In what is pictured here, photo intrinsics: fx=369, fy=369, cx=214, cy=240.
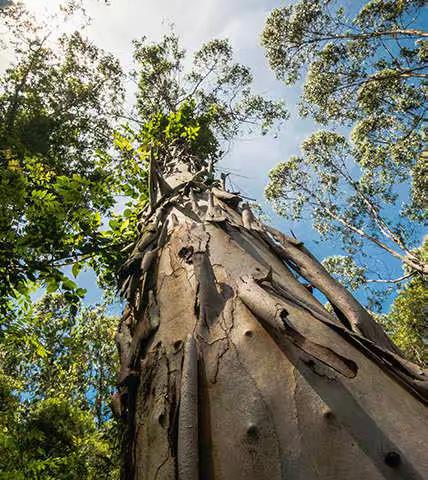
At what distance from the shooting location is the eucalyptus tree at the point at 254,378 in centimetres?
76

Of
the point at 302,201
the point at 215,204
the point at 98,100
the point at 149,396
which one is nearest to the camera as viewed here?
the point at 149,396

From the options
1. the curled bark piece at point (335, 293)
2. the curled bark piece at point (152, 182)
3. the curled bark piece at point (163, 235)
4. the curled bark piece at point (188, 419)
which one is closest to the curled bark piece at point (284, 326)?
the curled bark piece at point (188, 419)

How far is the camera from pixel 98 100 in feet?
36.2

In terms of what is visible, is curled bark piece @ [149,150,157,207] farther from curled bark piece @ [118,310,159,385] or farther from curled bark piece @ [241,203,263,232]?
curled bark piece @ [118,310,159,385]

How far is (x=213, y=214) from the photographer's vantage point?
194 centimetres

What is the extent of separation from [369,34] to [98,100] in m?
7.83

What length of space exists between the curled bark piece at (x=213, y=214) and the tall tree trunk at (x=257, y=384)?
0.99ft

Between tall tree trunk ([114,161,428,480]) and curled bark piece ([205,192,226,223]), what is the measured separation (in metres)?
0.30

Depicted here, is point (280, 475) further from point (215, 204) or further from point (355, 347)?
point (215, 204)

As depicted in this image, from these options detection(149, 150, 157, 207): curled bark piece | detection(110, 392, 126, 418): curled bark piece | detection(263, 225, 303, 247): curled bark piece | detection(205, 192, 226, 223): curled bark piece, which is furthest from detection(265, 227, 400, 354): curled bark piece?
detection(149, 150, 157, 207): curled bark piece

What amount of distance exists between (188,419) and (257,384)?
186 millimetres

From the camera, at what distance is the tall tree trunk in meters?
0.75

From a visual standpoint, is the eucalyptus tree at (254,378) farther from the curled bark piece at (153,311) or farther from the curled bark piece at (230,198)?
the curled bark piece at (230,198)

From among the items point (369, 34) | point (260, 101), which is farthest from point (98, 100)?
point (369, 34)
